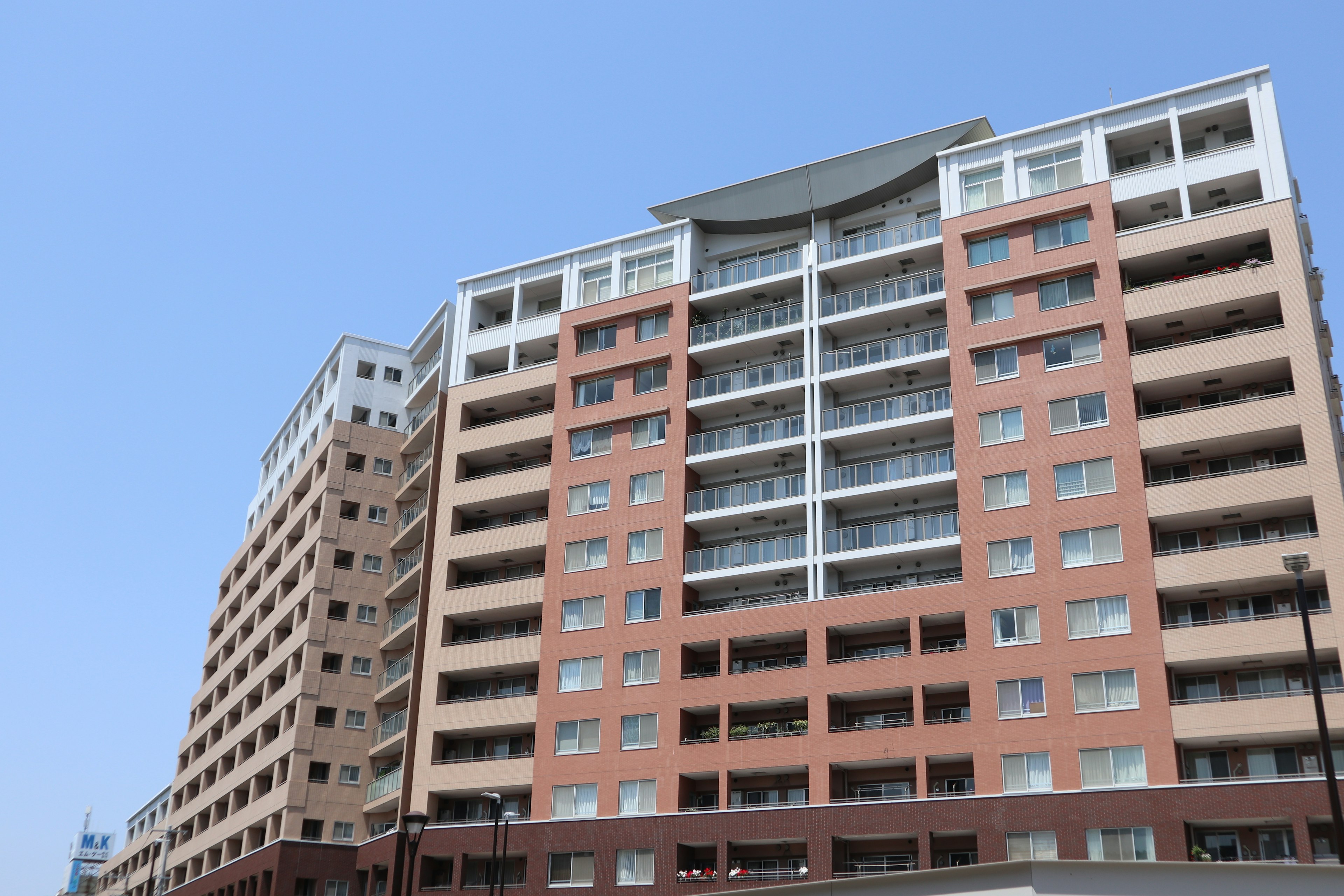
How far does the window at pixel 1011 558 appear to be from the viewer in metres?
57.8

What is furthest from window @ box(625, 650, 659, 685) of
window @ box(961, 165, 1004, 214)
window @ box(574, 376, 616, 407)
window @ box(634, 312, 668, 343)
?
window @ box(961, 165, 1004, 214)

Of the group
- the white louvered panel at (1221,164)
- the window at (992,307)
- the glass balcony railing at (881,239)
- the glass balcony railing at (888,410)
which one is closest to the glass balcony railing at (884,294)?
the glass balcony railing at (881,239)

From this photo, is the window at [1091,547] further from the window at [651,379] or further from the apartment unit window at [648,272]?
the apartment unit window at [648,272]

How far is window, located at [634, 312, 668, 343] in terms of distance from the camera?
7256 cm

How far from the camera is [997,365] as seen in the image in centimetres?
6212

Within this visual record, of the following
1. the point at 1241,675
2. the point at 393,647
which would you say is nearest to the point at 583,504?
the point at 393,647

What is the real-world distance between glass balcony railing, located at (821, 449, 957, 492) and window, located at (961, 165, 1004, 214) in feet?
42.4

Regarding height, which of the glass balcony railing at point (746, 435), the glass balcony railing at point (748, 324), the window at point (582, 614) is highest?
the glass balcony railing at point (748, 324)

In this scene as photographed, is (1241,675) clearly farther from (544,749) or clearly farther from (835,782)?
(544,749)

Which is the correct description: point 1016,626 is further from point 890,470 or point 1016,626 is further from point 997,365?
point 997,365

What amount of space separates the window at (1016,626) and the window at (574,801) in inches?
855

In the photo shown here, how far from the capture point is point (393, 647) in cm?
8175

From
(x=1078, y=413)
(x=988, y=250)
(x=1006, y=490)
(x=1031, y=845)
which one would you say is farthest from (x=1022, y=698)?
(x=988, y=250)

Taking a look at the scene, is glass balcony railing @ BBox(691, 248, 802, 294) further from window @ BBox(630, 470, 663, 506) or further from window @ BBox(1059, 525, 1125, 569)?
window @ BBox(1059, 525, 1125, 569)
